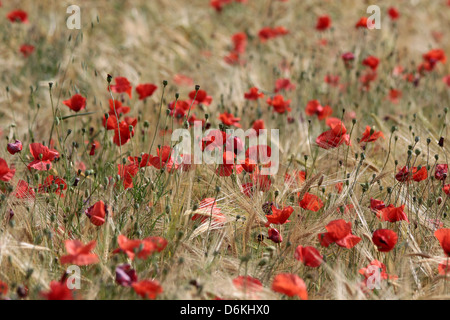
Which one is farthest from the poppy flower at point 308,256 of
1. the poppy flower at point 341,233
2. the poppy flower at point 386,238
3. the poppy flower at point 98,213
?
the poppy flower at point 98,213

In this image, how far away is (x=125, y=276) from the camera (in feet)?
5.11

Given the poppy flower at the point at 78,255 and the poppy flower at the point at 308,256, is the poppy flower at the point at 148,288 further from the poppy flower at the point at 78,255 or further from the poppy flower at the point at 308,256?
the poppy flower at the point at 308,256

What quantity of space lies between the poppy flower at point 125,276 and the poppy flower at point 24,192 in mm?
648

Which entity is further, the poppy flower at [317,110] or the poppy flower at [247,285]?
the poppy flower at [317,110]

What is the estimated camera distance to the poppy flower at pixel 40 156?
208 cm

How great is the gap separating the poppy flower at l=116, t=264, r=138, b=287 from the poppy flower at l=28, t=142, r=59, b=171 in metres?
0.65

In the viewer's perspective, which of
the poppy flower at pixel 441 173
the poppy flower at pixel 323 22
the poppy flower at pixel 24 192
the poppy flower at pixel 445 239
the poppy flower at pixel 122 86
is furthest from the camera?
the poppy flower at pixel 323 22

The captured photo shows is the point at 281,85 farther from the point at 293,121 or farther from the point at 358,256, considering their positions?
the point at 358,256

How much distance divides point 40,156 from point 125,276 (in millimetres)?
737

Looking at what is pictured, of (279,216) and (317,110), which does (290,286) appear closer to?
(279,216)

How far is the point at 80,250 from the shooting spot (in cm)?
155

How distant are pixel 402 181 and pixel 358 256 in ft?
1.07

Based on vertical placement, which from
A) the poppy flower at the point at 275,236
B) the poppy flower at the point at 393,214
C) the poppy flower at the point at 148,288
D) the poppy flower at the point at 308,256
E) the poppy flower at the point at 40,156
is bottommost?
the poppy flower at the point at 148,288

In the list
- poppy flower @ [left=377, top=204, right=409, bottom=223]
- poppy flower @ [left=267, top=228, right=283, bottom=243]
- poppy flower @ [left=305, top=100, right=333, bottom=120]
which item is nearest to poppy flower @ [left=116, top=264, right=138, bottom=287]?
poppy flower @ [left=267, top=228, right=283, bottom=243]
